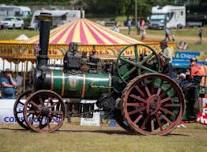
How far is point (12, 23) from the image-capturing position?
71438mm

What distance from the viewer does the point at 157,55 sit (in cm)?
1224

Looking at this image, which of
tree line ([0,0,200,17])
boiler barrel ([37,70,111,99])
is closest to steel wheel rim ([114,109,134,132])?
Answer: boiler barrel ([37,70,111,99])

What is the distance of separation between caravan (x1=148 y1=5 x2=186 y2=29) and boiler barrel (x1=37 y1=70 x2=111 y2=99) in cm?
6330

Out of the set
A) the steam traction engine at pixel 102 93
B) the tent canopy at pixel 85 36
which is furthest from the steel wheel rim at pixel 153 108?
the tent canopy at pixel 85 36

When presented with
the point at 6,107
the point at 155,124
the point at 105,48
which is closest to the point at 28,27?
the point at 105,48

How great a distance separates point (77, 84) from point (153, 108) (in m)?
1.53

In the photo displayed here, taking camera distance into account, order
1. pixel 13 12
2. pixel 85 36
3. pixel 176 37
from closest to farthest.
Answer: pixel 85 36
pixel 176 37
pixel 13 12

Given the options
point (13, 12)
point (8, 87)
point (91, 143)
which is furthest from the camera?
point (13, 12)

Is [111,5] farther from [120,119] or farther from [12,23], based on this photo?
[120,119]

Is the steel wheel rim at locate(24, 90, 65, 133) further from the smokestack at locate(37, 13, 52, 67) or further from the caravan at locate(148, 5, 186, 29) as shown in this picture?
the caravan at locate(148, 5, 186, 29)

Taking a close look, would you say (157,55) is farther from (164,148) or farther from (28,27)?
(28,27)

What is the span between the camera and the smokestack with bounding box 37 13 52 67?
12047mm

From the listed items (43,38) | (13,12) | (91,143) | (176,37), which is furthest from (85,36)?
(13,12)

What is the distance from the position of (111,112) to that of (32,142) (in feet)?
7.65
